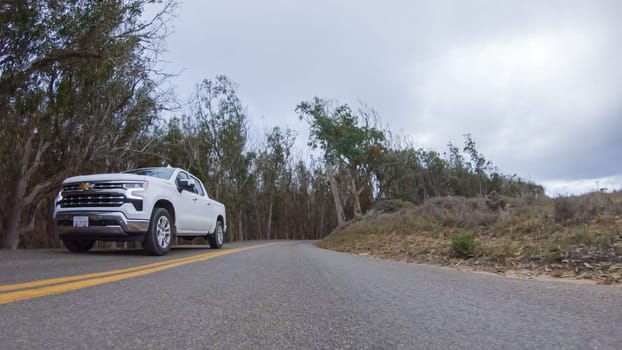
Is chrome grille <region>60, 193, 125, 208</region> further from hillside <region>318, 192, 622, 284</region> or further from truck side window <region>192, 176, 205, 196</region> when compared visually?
hillside <region>318, 192, 622, 284</region>

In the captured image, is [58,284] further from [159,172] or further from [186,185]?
[186,185]

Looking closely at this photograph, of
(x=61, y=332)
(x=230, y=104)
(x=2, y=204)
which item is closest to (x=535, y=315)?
(x=61, y=332)

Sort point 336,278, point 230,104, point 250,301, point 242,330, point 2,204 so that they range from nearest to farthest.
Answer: point 242,330 → point 250,301 → point 336,278 → point 2,204 → point 230,104

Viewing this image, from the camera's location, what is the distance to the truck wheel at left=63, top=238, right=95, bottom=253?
29.8ft

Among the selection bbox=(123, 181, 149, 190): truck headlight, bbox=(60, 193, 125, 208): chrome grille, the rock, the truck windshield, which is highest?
the truck windshield

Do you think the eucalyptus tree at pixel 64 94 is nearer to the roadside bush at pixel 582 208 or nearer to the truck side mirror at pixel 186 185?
the truck side mirror at pixel 186 185

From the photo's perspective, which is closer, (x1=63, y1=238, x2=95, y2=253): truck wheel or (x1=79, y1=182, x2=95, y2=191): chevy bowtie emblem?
(x1=79, y1=182, x2=95, y2=191): chevy bowtie emblem

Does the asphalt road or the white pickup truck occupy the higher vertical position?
the white pickup truck

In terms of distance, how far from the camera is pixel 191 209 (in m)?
10.7

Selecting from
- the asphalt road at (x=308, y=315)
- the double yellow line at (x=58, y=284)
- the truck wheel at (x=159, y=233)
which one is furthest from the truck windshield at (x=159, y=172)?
the asphalt road at (x=308, y=315)

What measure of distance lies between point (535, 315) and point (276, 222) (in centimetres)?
4934

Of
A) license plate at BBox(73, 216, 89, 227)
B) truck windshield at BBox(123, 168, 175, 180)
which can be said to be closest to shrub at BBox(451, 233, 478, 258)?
truck windshield at BBox(123, 168, 175, 180)

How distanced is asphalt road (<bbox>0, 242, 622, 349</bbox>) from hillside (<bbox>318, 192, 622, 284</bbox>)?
1.66 metres

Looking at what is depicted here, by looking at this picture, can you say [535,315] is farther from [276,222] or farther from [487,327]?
[276,222]
